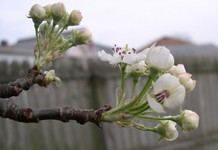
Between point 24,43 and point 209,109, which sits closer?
point 209,109

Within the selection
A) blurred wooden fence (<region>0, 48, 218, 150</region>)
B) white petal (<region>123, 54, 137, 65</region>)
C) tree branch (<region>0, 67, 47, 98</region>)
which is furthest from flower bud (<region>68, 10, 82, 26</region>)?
blurred wooden fence (<region>0, 48, 218, 150</region>)

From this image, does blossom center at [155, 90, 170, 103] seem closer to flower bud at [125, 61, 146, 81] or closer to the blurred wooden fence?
flower bud at [125, 61, 146, 81]

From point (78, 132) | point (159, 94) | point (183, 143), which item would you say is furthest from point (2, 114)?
point (183, 143)

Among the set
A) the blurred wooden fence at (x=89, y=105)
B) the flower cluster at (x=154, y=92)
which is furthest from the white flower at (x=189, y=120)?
the blurred wooden fence at (x=89, y=105)

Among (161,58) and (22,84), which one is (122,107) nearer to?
(161,58)

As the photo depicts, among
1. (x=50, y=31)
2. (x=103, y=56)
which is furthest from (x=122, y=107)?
(x=50, y=31)

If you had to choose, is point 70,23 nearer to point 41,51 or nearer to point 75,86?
point 41,51

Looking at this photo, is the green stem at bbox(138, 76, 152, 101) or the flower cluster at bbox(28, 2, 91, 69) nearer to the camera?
the green stem at bbox(138, 76, 152, 101)
